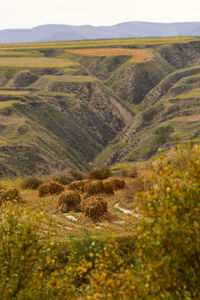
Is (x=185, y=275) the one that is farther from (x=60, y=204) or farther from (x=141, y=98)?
(x=141, y=98)

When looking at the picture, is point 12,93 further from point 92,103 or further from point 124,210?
point 124,210

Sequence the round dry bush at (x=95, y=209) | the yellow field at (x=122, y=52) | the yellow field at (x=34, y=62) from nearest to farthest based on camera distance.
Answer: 1. the round dry bush at (x=95, y=209)
2. the yellow field at (x=34, y=62)
3. the yellow field at (x=122, y=52)

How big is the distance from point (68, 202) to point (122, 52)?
396ft

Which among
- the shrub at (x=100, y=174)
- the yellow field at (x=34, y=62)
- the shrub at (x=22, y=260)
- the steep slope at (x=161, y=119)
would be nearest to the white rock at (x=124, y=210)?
the shrub at (x=100, y=174)

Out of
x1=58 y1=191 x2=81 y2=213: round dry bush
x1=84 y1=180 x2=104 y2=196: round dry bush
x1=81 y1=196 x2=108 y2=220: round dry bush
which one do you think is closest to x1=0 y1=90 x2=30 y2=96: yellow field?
x1=84 y1=180 x2=104 y2=196: round dry bush

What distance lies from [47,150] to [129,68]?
56.5 metres

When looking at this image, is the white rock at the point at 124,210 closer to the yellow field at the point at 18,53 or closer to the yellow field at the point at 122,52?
the yellow field at the point at 122,52

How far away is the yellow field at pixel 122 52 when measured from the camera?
411ft

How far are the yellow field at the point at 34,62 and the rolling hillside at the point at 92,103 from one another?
27cm

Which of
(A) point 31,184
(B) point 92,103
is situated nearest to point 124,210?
(A) point 31,184

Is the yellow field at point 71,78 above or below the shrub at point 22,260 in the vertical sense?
below

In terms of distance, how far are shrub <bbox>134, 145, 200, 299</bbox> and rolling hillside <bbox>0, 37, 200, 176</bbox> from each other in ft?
165

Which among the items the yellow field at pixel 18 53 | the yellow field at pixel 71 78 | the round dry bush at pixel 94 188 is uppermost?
the round dry bush at pixel 94 188

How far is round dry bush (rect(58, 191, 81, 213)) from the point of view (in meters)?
18.5
